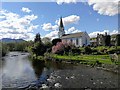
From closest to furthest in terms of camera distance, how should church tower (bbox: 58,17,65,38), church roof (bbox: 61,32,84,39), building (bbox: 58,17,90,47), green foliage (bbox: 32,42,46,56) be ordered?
1. green foliage (bbox: 32,42,46,56)
2. building (bbox: 58,17,90,47)
3. church roof (bbox: 61,32,84,39)
4. church tower (bbox: 58,17,65,38)

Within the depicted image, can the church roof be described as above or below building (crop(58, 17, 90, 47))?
above

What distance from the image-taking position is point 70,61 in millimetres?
46219

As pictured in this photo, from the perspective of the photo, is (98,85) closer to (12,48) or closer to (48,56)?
(48,56)

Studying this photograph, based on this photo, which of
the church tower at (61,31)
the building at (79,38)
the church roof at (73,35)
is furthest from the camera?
the church tower at (61,31)

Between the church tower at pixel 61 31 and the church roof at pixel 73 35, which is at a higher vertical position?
the church tower at pixel 61 31

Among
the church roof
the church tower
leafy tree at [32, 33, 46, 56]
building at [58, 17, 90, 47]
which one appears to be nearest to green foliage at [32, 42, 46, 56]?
leafy tree at [32, 33, 46, 56]

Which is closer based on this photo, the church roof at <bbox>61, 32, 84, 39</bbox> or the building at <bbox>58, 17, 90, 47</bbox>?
the building at <bbox>58, 17, 90, 47</bbox>

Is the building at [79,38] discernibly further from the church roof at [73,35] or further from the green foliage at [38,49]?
the green foliage at [38,49]

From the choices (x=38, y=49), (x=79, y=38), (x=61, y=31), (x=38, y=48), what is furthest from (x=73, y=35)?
(x=38, y=48)

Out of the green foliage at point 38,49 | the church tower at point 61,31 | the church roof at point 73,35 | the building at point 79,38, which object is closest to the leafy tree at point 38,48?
the green foliage at point 38,49

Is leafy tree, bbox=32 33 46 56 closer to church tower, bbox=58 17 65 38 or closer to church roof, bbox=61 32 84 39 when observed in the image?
church roof, bbox=61 32 84 39

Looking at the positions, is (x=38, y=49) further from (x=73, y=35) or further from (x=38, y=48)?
(x=73, y=35)

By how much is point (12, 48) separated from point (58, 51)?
70.2 metres

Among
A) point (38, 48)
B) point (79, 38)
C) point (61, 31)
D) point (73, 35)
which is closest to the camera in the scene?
point (38, 48)
